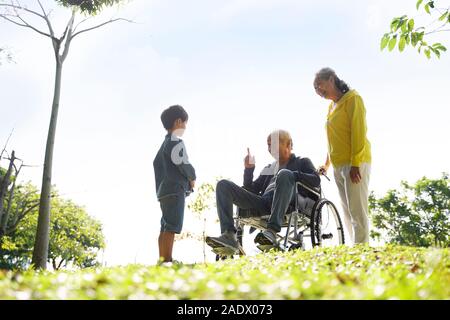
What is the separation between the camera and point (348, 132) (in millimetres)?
5250

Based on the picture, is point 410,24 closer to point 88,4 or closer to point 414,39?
point 414,39

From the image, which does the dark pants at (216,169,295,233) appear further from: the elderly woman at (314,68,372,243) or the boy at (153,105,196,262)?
the elderly woman at (314,68,372,243)

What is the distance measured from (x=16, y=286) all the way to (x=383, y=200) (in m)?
40.0

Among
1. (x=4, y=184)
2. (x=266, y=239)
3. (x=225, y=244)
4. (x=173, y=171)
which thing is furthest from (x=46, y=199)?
(x=266, y=239)

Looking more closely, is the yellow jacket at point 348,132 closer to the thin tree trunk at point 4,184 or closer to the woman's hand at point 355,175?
the woman's hand at point 355,175

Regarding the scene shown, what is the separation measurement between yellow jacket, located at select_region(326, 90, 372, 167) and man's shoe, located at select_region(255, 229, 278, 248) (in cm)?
122

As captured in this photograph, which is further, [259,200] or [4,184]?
[4,184]

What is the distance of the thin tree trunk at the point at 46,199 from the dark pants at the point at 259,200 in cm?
630

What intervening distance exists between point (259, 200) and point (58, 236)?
28.3 meters
